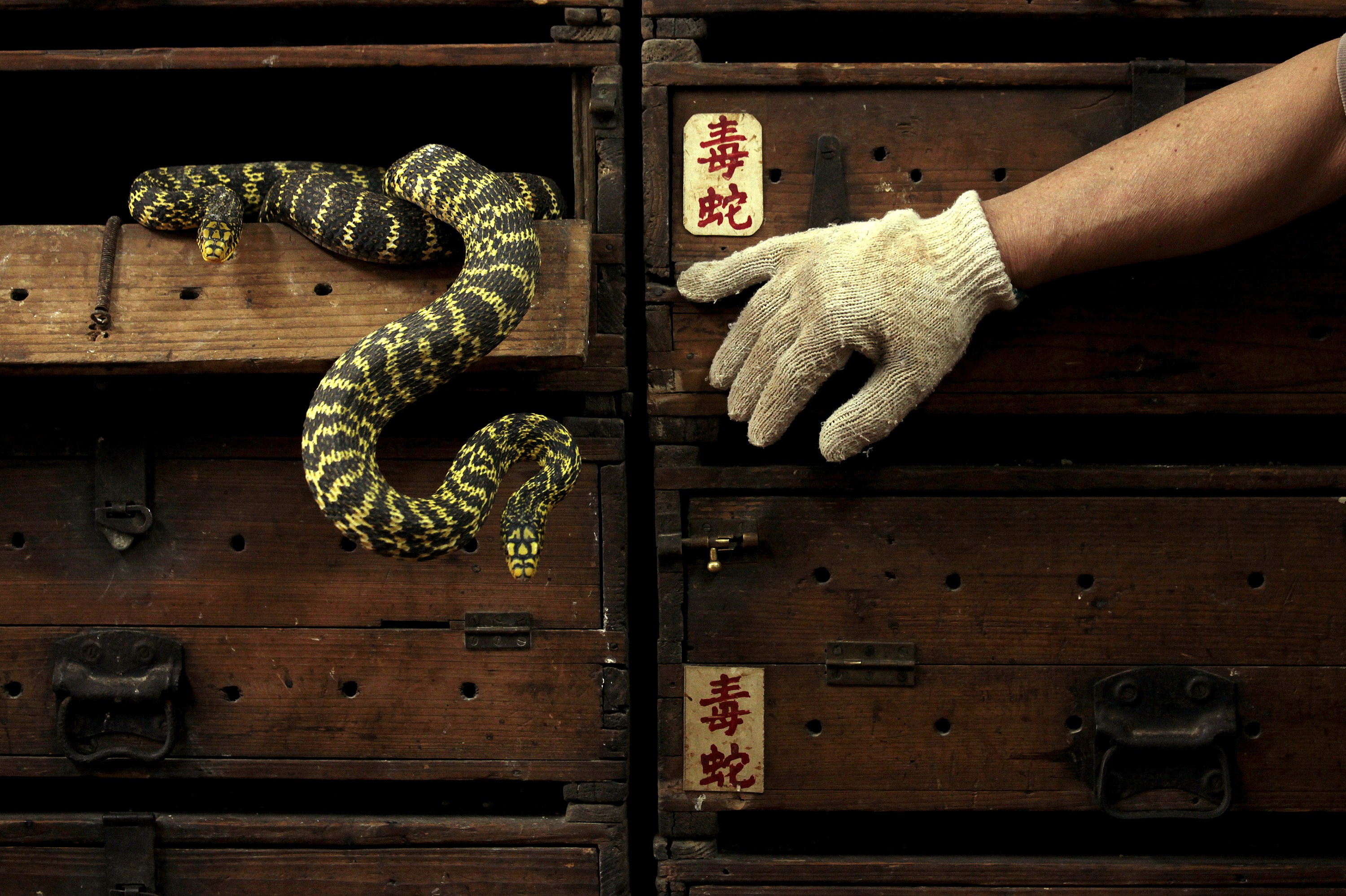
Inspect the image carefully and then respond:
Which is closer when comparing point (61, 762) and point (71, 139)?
point (61, 762)

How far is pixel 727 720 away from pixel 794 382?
0.47 m

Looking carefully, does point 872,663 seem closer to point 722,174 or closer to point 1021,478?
point 1021,478

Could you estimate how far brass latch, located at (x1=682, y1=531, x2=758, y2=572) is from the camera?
1240 millimetres

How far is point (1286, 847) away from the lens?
4.69ft

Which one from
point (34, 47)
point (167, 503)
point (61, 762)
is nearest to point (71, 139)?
point (34, 47)

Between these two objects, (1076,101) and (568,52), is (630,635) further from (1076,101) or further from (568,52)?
(1076,101)

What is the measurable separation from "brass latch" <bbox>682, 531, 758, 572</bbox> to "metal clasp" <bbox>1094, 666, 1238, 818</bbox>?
51 cm

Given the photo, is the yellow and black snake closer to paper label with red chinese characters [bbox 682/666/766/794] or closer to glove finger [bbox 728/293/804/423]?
glove finger [bbox 728/293/804/423]

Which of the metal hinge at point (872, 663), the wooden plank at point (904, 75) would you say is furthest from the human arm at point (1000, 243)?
the metal hinge at point (872, 663)

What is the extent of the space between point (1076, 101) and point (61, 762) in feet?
5.40

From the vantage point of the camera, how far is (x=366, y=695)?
128 centimetres

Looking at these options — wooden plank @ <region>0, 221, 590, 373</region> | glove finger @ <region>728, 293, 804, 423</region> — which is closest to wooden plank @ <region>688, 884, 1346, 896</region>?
glove finger @ <region>728, 293, 804, 423</region>

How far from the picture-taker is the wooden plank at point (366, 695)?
1275 mm

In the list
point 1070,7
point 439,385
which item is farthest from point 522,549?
point 1070,7
